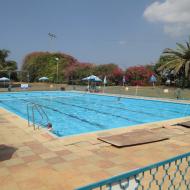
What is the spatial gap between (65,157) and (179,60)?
1069 inches

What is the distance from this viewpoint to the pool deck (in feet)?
14.1

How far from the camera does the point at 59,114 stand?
14969 mm

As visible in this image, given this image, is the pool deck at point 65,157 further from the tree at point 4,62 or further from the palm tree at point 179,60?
the tree at point 4,62

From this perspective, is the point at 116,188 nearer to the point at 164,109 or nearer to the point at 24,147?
the point at 24,147

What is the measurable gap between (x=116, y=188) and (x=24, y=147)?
4.70 metres

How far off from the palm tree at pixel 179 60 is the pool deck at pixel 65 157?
22645 millimetres

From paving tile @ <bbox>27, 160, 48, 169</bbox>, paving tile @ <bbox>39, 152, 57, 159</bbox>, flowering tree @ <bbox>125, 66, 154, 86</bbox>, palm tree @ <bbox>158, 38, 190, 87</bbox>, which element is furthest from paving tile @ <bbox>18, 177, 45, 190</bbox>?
flowering tree @ <bbox>125, 66, 154, 86</bbox>

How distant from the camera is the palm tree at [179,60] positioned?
2902cm

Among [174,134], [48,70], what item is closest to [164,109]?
[174,134]

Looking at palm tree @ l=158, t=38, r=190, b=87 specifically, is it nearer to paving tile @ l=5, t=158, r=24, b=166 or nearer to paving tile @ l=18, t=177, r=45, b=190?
paving tile @ l=5, t=158, r=24, b=166

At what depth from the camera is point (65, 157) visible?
5.50 m

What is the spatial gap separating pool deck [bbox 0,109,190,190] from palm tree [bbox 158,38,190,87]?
22.6m

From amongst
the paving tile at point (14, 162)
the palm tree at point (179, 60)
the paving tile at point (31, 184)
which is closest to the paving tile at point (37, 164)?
the paving tile at point (14, 162)

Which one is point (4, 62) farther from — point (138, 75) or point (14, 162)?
point (14, 162)
